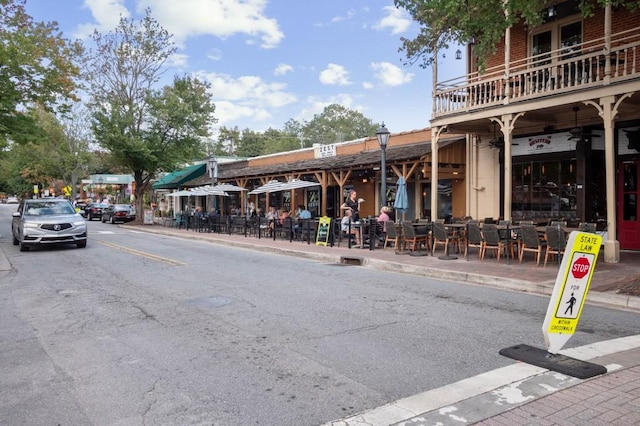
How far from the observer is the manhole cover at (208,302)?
7410 mm

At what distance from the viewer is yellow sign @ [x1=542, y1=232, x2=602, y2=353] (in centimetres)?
463

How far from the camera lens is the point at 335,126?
2982 inches

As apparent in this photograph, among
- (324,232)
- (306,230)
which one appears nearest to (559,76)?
(324,232)

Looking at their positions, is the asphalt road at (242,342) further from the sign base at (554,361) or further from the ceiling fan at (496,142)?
the ceiling fan at (496,142)

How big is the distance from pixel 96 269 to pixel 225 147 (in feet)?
208

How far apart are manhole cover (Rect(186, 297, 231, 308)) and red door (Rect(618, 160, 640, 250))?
457 inches

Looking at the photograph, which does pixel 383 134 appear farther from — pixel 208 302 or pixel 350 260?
pixel 208 302

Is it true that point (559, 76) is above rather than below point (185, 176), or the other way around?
above

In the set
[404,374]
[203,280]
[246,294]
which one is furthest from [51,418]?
[203,280]

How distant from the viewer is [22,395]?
414cm

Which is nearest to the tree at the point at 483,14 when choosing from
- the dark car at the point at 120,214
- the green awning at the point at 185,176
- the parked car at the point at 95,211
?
the green awning at the point at 185,176

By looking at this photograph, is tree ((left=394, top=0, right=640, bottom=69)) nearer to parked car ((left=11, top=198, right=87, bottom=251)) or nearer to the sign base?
the sign base

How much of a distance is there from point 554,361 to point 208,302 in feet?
16.4

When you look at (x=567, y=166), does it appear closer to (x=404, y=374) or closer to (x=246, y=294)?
(x=246, y=294)
